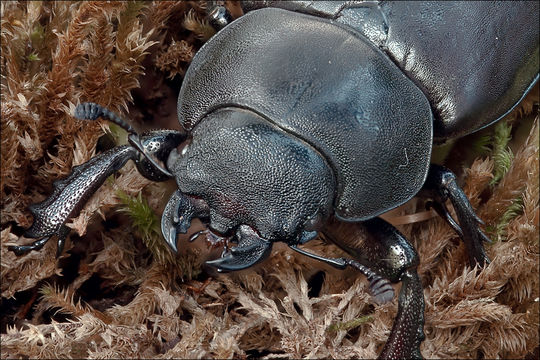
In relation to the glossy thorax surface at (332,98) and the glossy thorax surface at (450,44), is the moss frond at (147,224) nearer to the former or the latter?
the glossy thorax surface at (332,98)

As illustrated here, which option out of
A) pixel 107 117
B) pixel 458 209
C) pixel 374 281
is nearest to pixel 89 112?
pixel 107 117

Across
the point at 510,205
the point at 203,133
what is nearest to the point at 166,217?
the point at 203,133

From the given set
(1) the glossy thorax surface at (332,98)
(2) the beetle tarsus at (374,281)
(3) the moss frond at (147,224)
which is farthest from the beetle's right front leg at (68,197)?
(2) the beetle tarsus at (374,281)

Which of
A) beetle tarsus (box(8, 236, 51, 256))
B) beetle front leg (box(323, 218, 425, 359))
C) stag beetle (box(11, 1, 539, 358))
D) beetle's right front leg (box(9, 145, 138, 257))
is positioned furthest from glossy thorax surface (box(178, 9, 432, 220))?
beetle tarsus (box(8, 236, 51, 256))

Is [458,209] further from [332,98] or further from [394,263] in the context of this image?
[332,98]

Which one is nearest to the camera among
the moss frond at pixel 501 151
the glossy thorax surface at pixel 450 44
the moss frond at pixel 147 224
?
the moss frond at pixel 147 224

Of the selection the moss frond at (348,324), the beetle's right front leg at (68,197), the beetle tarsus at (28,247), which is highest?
the beetle's right front leg at (68,197)

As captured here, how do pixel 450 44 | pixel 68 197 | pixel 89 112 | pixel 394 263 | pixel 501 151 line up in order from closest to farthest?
pixel 89 112
pixel 68 197
pixel 394 263
pixel 450 44
pixel 501 151
